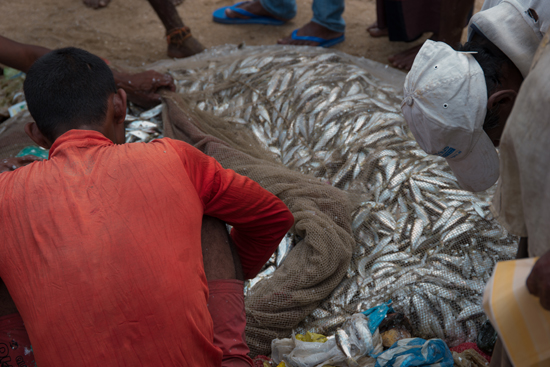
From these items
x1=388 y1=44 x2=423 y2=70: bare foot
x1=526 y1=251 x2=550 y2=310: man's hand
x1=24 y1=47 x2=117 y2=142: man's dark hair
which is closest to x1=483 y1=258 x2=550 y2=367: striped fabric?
x1=526 y1=251 x2=550 y2=310: man's hand

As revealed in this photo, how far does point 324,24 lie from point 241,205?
4409 mm

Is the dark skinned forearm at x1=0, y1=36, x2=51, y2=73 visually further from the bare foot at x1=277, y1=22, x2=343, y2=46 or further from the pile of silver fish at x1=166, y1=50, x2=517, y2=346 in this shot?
the bare foot at x1=277, y1=22, x2=343, y2=46

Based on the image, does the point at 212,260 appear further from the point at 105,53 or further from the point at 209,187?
the point at 105,53

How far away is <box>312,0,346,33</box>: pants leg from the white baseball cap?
3.85 metres

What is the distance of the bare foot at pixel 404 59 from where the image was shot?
5.22 metres

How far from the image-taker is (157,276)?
150cm

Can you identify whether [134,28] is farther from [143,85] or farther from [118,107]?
[118,107]

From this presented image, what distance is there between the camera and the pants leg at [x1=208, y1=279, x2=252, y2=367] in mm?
1786

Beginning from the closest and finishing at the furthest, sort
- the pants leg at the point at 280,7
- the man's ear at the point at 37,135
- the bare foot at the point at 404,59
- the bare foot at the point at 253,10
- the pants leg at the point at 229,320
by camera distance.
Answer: the pants leg at the point at 229,320 → the man's ear at the point at 37,135 → the bare foot at the point at 404,59 → the pants leg at the point at 280,7 → the bare foot at the point at 253,10

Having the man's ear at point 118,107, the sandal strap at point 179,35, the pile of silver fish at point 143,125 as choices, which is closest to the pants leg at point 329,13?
the sandal strap at point 179,35

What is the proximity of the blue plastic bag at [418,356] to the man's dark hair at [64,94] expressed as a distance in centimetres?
171

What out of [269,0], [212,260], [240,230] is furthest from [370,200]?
[269,0]

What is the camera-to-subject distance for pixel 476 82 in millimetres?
1866

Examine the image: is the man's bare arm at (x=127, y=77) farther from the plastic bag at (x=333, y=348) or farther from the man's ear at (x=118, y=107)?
the plastic bag at (x=333, y=348)
